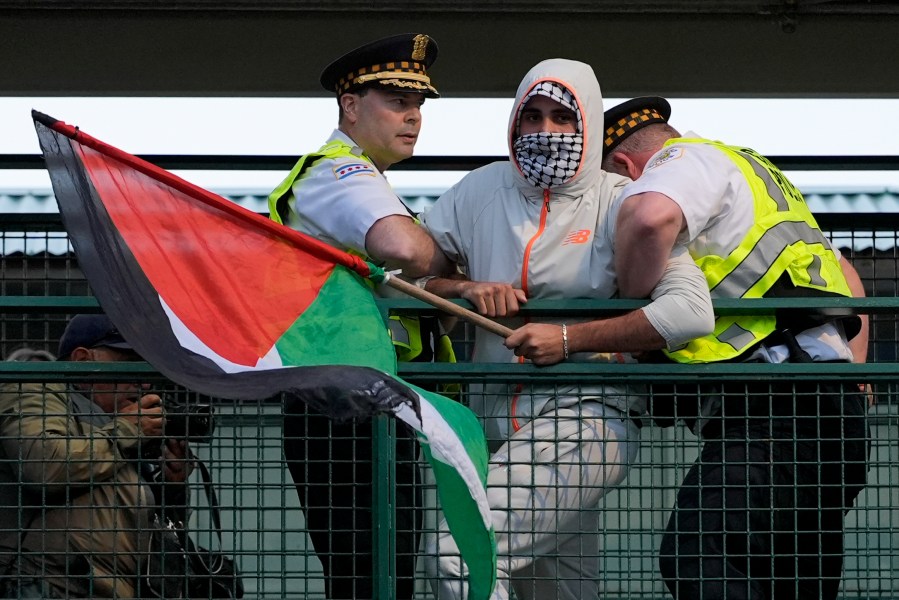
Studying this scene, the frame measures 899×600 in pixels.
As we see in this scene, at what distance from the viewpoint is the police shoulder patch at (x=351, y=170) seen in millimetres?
4773

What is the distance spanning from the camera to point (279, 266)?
172 inches

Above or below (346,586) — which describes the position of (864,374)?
above

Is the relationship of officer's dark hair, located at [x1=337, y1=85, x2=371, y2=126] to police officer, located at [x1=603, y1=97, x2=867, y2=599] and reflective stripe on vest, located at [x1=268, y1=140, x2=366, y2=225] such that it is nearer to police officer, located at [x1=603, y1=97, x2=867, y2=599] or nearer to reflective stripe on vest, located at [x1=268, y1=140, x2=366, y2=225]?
reflective stripe on vest, located at [x1=268, y1=140, x2=366, y2=225]

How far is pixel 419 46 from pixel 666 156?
3.70ft

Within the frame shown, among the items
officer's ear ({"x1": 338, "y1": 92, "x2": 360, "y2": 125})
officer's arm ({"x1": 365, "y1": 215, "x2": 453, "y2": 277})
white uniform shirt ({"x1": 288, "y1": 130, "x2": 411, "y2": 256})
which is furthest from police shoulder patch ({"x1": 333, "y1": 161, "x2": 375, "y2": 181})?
officer's ear ({"x1": 338, "y1": 92, "x2": 360, "y2": 125})

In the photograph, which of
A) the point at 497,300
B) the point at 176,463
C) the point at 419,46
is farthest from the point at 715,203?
the point at 176,463

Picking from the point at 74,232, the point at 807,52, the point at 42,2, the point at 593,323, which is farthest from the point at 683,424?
the point at 42,2

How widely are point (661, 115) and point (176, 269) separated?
1856mm

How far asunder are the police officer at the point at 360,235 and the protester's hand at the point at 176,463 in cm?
31

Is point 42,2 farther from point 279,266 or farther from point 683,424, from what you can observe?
point 683,424

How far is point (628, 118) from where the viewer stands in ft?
16.9

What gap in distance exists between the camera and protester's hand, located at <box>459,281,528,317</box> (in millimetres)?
4348

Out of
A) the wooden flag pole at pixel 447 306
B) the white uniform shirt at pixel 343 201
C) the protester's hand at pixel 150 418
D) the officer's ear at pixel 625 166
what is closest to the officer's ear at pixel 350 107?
the white uniform shirt at pixel 343 201

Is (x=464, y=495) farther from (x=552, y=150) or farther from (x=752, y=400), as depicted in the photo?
(x=552, y=150)
